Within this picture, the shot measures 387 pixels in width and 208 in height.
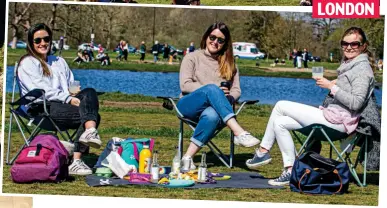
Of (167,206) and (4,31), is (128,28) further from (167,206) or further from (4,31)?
(167,206)

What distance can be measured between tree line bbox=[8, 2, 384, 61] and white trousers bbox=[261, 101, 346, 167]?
0.55 metres

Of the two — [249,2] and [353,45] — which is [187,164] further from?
[249,2]

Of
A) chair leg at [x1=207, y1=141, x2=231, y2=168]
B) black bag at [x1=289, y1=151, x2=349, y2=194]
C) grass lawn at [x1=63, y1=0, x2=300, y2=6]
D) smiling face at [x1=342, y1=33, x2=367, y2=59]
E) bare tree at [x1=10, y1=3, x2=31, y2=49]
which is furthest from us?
grass lawn at [x1=63, y1=0, x2=300, y2=6]

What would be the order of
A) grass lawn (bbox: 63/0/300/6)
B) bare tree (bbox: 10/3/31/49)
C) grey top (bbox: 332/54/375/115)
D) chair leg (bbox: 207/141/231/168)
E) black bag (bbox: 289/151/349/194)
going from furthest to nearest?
grass lawn (bbox: 63/0/300/6) < bare tree (bbox: 10/3/31/49) < chair leg (bbox: 207/141/231/168) < grey top (bbox: 332/54/375/115) < black bag (bbox: 289/151/349/194)

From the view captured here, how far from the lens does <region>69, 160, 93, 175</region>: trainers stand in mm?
6730

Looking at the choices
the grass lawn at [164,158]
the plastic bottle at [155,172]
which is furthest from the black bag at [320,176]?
the plastic bottle at [155,172]

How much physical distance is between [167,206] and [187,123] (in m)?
0.68

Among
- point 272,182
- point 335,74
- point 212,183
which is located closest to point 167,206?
point 212,183

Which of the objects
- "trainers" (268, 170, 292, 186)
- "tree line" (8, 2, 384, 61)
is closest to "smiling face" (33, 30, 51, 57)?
"tree line" (8, 2, 384, 61)

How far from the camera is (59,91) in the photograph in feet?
22.4

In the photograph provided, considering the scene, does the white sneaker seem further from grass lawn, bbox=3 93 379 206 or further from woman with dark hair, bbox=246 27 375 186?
woman with dark hair, bbox=246 27 375 186

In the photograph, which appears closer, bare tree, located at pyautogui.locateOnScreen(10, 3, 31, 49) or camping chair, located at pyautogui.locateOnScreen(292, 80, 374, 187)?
camping chair, located at pyautogui.locateOnScreen(292, 80, 374, 187)

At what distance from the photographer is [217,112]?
660 cm

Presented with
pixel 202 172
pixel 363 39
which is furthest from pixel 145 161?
pixel 363 39
